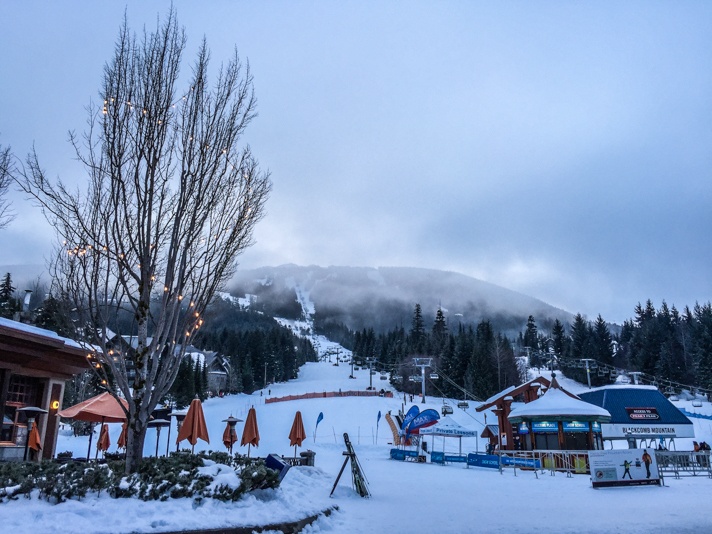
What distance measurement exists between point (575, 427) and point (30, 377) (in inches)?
Result: 1116

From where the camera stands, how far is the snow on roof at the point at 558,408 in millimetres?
30484

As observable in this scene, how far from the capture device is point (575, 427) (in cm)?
3106

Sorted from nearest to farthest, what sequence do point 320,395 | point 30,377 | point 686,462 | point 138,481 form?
point 138,481
point 30,377
point 686,462
point 320,395

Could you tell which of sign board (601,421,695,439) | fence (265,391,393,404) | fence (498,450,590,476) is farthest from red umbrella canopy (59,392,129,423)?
fence (265,391,393,404)

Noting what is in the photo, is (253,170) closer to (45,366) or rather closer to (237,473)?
(237,473)

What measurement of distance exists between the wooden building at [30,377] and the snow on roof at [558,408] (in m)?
24.6

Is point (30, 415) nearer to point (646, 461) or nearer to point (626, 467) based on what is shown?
point (626, 467)

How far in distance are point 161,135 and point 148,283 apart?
9.71 ft

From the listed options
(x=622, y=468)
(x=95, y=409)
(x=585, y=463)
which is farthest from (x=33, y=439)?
(x=585, y=463)

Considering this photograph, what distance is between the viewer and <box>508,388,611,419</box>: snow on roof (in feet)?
100

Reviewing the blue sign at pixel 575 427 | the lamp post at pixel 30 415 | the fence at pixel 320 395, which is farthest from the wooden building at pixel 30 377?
the fence at pixel 320 395

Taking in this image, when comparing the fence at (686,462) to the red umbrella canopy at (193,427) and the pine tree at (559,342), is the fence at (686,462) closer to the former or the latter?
the red umbrella canopy at (193,427)

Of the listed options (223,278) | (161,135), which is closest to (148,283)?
(223,278)

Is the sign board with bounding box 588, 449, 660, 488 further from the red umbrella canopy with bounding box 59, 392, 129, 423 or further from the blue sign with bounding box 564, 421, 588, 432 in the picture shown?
the red umbrella canopy with bounding box 59, 392, 129, 423
